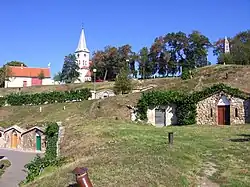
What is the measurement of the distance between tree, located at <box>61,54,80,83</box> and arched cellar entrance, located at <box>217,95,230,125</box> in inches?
2299

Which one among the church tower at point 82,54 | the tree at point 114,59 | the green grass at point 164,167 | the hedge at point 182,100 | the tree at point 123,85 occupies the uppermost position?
the church tower at point 82,54

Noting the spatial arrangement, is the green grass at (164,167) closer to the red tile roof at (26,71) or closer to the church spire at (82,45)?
the red tile roof at (26,71)

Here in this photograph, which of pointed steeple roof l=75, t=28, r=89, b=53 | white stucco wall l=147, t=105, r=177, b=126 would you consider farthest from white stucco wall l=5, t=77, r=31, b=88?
white stucco wall l=147, t=105, r=177, b=126

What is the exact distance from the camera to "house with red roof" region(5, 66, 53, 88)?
9044cm

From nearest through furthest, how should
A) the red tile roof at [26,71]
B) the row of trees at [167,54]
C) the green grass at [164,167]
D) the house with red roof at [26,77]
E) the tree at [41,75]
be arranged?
the green grass at [164,167], the row of trees at [167,54], the house with red roof at [26,77], the red tile roof at [26,71], the tree at [41,75]

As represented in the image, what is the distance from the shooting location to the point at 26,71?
95438 mm

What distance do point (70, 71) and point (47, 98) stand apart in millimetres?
31566

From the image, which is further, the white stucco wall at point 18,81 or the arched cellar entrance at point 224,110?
the white stucco wall at point 18,81

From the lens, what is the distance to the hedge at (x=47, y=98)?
57481 mm

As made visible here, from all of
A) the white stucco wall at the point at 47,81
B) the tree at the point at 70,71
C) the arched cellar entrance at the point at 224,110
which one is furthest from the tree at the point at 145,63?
the arched cellar entrance at the point at 224,110

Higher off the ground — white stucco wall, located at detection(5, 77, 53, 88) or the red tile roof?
the red tile roof

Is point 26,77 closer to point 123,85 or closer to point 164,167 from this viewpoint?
point 123,85

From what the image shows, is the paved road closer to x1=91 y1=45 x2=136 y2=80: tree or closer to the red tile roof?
x1=91 y1=45 x2=136 y2=80: tree

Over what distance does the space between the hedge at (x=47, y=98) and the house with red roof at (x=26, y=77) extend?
28.5m
